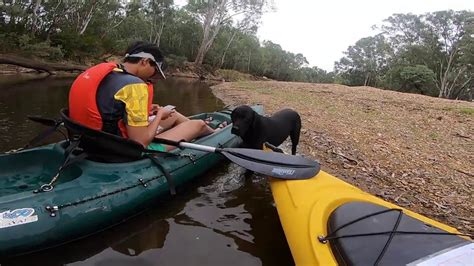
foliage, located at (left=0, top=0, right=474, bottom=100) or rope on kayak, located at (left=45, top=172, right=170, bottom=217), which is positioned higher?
foliage, located at (left=0, top=0, right=474, bottom=100)

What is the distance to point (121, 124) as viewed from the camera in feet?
10.6

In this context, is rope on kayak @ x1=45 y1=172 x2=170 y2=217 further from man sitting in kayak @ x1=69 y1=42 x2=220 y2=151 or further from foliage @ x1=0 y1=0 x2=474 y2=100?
foliage @ x1=0 y1=0 x2=474 y2=100

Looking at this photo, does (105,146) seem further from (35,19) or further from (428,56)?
(428,56)

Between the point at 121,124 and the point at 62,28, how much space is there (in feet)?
74.8

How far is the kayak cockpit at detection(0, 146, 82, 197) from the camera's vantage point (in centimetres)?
309

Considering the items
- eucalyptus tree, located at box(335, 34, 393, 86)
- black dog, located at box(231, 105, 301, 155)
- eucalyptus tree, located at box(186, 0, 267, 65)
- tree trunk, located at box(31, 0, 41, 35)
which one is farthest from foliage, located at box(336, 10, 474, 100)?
black dog, located at box(231, 105, 301, 155)

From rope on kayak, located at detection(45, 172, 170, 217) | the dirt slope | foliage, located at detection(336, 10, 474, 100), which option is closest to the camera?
rope on kayak, located at detection(45, 172, 170, 217)

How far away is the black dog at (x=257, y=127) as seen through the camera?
12.7 feet

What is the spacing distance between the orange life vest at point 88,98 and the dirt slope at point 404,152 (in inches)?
120

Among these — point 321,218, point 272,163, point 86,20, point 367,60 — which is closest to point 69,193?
point 272,163

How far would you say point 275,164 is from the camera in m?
3.36

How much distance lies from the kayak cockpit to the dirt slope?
3.23m

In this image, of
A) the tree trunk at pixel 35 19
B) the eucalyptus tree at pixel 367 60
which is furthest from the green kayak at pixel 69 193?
the eucalyptus tree at pixel 367 60

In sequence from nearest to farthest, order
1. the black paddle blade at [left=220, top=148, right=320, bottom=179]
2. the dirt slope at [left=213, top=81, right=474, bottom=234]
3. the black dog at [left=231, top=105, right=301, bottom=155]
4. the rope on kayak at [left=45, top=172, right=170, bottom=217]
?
1. the rope on kayak at [left=45, top=172, right=170, bottom=217]
2. the black paddle blade at [left=220, top=148, right=320, bottom=179]
3. the black dog at [left=231, top=105, right=301, bottom=155]
4. the dirt slope at [left=213, top=81, right=474, bottom=234]
